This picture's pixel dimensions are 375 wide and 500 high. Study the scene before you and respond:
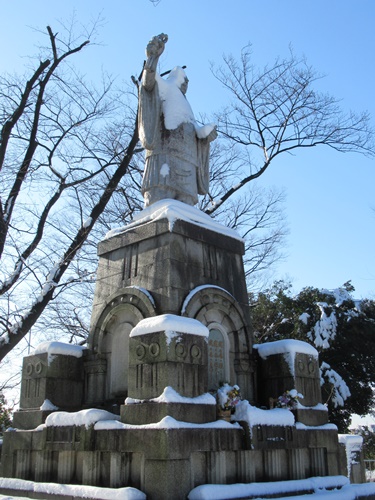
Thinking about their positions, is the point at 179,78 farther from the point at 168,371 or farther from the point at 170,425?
the point at 170,425

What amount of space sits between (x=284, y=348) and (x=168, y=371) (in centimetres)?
276

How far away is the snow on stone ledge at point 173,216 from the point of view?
814cm

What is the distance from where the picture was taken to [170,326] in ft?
21.6

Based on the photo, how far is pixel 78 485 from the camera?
253 inches

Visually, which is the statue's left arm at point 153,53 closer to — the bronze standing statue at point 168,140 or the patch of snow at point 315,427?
the bronze standing statue at point 168,140

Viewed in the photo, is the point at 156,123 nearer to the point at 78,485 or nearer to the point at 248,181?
the point at 78,485

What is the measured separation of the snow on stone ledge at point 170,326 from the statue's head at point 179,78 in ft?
17.4

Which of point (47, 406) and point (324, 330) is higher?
point (324, 330)

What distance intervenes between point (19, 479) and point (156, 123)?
6.31 metres

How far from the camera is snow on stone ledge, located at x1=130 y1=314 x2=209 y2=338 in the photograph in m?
6.61

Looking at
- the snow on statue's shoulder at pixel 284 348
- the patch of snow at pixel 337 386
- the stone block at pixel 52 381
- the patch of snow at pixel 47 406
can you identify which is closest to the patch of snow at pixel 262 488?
the snow on statue's shoulder at pixel 284 348

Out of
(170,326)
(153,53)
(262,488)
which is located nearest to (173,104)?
(153,53)

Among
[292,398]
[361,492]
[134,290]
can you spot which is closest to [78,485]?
[134,290]

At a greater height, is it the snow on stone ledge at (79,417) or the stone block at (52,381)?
the stone block at (52,381)
